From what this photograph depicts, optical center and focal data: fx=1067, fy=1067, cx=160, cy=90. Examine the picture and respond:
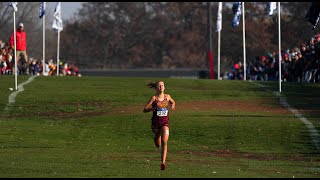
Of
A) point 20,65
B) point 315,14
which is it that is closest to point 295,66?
point 20,65

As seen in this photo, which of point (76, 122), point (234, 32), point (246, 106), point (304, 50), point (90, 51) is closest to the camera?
point (76, 122)

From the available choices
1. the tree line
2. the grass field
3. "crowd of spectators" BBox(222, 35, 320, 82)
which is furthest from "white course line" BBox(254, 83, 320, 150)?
the tree line

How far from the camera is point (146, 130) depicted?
3080 cm

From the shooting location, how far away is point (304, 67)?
5047 centimetres

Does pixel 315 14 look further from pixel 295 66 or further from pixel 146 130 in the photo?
pixel 295 66

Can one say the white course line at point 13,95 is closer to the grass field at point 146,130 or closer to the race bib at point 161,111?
the grass field at point 146,130

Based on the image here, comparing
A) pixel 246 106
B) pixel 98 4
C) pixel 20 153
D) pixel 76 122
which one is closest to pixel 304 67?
pixel 246 106

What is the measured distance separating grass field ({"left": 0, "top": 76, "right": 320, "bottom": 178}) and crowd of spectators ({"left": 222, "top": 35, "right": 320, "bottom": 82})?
357 centimetres

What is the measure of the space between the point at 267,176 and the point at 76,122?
13534mm

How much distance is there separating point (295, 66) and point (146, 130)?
23064 mm

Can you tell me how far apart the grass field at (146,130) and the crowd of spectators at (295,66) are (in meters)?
Answer: 3.57

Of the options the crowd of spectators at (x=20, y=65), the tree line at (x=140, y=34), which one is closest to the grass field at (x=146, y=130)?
the crowd of spectators at (x=20, y=65)

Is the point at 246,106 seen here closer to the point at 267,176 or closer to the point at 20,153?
the point at 20,153

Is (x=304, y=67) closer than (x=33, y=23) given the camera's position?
Yes
